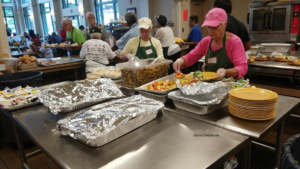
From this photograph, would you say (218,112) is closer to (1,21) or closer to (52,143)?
(52,143)

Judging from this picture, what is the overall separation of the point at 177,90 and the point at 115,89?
0.47 m

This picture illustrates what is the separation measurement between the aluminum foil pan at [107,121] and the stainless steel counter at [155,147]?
1.5 inches

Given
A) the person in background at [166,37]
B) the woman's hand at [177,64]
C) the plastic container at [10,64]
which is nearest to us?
the woman's hand at [177,64]

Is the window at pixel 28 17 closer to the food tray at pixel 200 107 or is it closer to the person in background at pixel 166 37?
the person in background at pixel 166 37

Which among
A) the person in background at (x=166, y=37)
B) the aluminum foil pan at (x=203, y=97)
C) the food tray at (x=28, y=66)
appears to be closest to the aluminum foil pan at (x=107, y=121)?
the aluminum foil pan at (x=203, y=97)

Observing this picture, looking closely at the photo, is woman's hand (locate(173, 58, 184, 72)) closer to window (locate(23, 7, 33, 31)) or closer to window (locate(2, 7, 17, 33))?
window (locate(23, 7, 33, 31))

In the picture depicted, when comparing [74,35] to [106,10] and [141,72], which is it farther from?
[106,10]

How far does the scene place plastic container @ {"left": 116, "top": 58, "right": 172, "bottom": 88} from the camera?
176 centimetres

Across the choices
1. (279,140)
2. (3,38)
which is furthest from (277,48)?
(3,38)

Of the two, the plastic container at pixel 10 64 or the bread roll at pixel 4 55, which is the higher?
the bread roll at pixel 4 55

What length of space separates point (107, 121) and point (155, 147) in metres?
0.27

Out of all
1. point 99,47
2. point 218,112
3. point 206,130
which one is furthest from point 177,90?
point 99,47

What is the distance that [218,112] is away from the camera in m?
1.33

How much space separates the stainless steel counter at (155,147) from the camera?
0.88 meters
